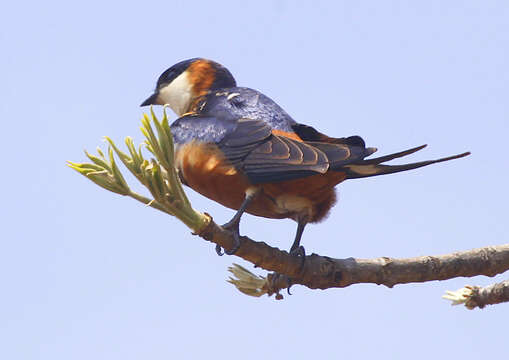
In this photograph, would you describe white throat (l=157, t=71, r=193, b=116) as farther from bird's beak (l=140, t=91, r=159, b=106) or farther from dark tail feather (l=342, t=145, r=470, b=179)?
dark tail feather (l=342, t=145, r=470, b=179)

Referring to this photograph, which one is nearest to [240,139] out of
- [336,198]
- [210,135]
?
[210,135]

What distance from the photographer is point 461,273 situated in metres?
3.93

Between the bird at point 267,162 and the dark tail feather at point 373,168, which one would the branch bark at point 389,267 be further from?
the dark tail feather at point 373,168

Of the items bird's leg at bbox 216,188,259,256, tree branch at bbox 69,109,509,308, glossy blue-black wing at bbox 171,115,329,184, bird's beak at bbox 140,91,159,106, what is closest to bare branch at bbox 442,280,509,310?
tree branch at bbox 69,109,509,308

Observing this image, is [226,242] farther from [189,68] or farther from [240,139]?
[189,68]

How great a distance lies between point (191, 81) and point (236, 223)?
2440mm

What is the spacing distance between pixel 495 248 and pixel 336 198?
1.41m

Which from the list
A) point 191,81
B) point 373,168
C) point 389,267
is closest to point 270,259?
point 389,267

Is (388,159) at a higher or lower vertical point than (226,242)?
higher

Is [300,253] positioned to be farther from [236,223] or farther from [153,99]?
[153,99]

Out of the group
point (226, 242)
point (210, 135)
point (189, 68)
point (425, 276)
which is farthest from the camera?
point (189, 68)

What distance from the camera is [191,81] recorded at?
250 inches

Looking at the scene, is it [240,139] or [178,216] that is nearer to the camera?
[178,216]

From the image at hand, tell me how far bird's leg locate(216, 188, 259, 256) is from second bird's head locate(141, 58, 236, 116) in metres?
1.84
